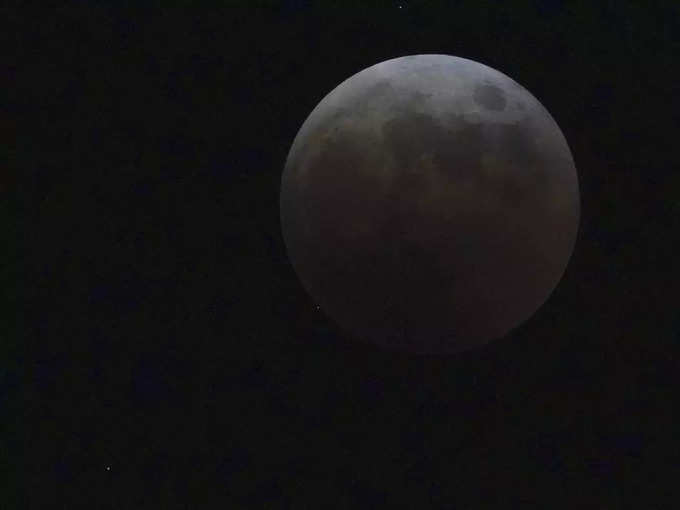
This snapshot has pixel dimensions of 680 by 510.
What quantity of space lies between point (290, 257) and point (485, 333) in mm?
1285

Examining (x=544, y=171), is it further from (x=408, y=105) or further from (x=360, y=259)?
(x=360, y=259)

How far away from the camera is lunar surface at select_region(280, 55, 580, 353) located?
4.44 metres

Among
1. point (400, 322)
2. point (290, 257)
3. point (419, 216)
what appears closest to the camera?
point (419, 216)

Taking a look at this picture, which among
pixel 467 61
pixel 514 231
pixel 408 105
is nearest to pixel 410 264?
pixel 514 231

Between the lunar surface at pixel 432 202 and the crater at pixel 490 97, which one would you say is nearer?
the lunar surface at pixel 432 202

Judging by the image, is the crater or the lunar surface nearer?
the lunar surface

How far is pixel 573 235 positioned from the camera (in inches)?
196

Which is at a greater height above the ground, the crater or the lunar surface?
the crater

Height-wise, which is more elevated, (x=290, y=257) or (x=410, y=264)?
(x=290, y=257)

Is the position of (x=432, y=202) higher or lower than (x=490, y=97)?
lower

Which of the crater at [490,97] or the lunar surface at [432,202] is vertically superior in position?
the crater at [490,97]

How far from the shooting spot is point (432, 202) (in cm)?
441

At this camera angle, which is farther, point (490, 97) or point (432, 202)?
point (490, 97)

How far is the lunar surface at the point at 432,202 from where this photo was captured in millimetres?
4441
